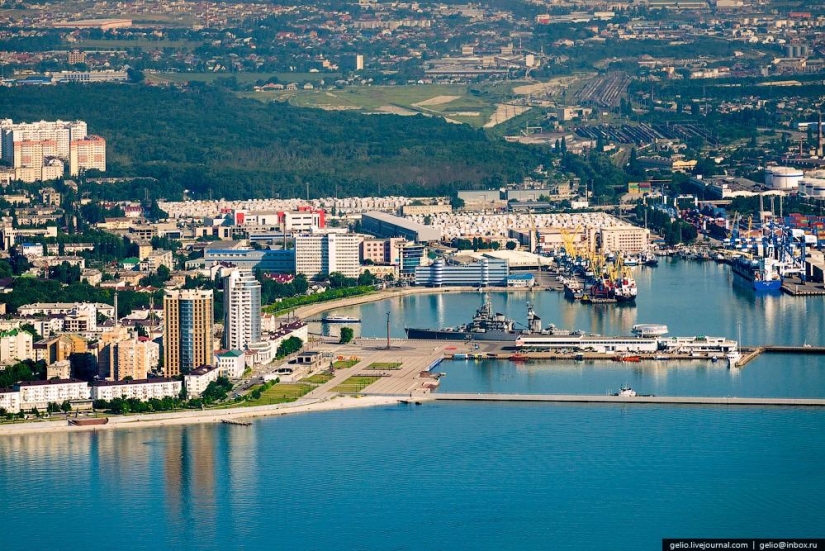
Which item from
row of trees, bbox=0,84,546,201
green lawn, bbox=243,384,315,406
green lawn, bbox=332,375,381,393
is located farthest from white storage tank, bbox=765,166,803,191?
green lawn, bbox=243,384,315,406

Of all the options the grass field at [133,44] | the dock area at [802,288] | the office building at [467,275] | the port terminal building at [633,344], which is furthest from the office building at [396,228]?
the grass field at [133,44]

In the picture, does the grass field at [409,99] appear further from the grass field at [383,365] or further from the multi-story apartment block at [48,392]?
the multi-story apartment block at [48,392]

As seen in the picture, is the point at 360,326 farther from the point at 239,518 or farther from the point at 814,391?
the point at 239,518

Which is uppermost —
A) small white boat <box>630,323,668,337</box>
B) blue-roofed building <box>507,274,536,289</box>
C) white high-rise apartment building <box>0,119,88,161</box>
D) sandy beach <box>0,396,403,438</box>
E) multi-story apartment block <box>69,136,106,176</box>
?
white high-rise apartment building <box>0,119,88,161</box>

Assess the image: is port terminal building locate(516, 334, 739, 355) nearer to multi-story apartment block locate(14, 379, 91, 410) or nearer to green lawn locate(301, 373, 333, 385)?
green lawn locate(301, 373, 333, 385)

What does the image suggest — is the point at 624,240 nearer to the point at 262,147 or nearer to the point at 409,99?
the point at 262,147

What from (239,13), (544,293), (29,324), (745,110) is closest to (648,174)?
(745,110)
